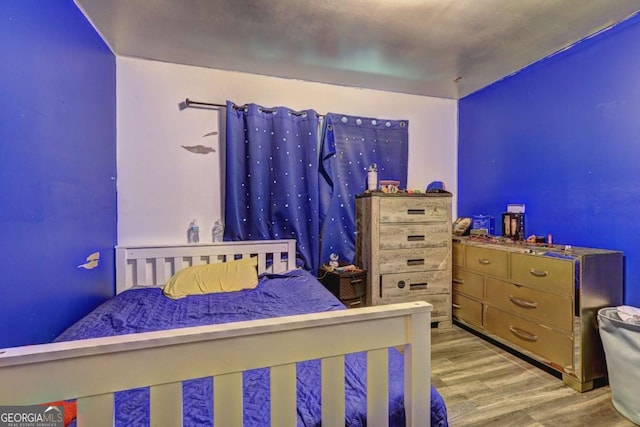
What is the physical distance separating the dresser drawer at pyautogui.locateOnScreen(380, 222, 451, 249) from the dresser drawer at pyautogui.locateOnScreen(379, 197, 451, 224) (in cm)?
5

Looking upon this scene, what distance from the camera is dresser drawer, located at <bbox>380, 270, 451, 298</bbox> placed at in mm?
2619

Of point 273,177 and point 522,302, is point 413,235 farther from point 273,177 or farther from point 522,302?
point 273,177

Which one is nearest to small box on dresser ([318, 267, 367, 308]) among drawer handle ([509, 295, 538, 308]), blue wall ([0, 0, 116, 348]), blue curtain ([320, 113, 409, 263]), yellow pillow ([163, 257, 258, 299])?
blue curtain ([320, 113, 409, 263])

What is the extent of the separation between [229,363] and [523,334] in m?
2.24

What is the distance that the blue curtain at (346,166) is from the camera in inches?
112

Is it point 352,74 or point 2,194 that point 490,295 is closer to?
→ point 352,74

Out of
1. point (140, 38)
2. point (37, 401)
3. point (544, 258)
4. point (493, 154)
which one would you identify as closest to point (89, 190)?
point (140, 38)

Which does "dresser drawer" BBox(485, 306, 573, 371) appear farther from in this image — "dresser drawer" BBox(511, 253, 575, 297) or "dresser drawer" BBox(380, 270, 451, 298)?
"dresser drawer" BBox(380, 270, 451, 298)

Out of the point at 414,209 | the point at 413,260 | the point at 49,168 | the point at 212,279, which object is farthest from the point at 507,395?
the point at 49,168

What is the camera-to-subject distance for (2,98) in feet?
3.88

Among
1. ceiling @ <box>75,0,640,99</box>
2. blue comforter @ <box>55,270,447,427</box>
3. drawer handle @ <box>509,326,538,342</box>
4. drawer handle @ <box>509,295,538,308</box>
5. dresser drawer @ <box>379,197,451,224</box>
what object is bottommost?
drawer handle @ <box>509,326,538,342</box>

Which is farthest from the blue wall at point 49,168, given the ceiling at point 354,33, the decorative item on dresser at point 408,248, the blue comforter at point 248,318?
the decorative item on dresser at point 408,248

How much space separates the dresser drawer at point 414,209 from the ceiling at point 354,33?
3.68 feet

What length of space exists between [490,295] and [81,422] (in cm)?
260
